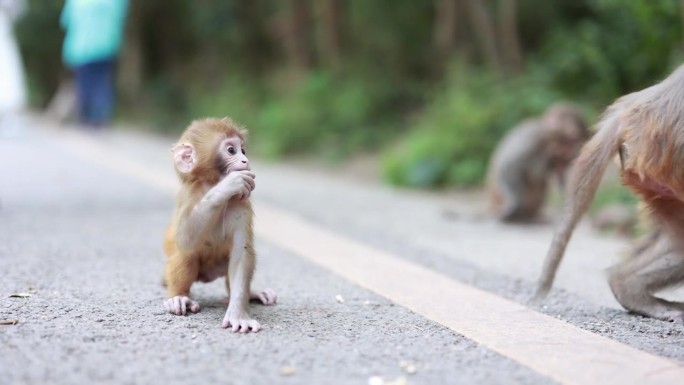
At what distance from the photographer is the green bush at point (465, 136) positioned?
484 inches

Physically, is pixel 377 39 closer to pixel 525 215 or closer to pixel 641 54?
pixel 641 54

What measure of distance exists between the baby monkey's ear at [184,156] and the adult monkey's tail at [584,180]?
1.89 metres

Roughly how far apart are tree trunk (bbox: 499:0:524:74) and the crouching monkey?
5.21m

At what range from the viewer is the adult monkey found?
4398 millimetres

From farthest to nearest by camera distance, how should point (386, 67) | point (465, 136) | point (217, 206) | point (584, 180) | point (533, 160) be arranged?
point (386, 67) < point (465, 136) < point (533, 160) < point (584, 180) < point (217, 206)

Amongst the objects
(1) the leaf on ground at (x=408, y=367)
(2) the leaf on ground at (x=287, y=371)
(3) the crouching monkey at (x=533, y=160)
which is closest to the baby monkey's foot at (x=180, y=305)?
(2) the leaf on ground at (x=287, y=371)

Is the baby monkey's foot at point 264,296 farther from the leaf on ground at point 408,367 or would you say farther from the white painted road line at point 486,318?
the leaf on ground at point 408,367

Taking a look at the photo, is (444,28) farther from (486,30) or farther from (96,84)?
(96,84)

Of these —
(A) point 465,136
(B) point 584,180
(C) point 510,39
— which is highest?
(C) point 510,39

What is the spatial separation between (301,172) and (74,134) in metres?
6.17

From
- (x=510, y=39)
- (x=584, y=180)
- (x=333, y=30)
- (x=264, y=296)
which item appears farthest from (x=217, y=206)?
(x=333, y=30)

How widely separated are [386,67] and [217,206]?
1330 centimetres

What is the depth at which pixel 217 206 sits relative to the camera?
4.20 meters

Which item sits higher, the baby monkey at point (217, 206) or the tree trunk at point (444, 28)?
the tree trunk at point (444, 28)
